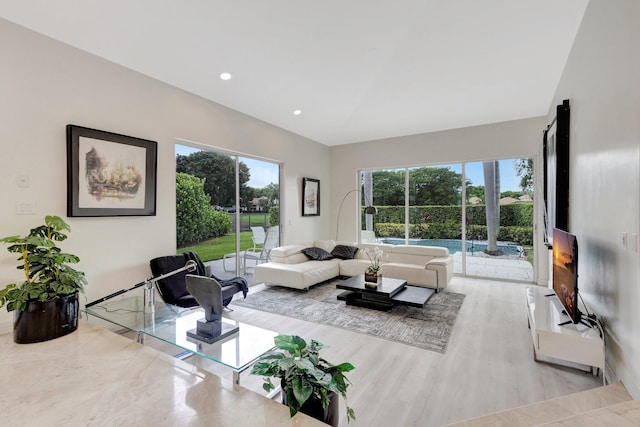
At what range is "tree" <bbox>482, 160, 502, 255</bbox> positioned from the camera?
5504 mm

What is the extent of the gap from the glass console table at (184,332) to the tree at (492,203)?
4962 millimetres

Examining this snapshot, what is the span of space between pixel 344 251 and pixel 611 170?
420 centimetres

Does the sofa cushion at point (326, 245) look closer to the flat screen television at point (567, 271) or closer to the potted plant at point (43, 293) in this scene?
the flat screen television at point (567, 271)

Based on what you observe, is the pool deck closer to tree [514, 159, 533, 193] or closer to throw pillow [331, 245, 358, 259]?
tree [514, 159, 533, 193]

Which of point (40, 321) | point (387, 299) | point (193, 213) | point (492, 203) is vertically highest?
point (492, 203)

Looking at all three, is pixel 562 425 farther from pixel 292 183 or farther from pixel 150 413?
pixel 292 183

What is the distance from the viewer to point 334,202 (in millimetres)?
7281

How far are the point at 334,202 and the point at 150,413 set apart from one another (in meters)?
6.14

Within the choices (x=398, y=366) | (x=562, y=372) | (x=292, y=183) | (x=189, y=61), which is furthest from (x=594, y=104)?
(x=292, y=183)

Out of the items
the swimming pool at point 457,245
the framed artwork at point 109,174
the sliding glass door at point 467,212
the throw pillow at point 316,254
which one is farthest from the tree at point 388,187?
the framed artwork at point 109,174

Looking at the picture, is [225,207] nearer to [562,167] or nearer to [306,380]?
[306,380]

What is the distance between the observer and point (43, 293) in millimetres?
2207

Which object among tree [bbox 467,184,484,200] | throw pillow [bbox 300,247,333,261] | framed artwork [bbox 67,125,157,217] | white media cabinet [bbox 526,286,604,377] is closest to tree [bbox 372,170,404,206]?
tree [bbox 467,184,484,200]

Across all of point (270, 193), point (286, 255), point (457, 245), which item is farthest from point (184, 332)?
point (457, 245)
